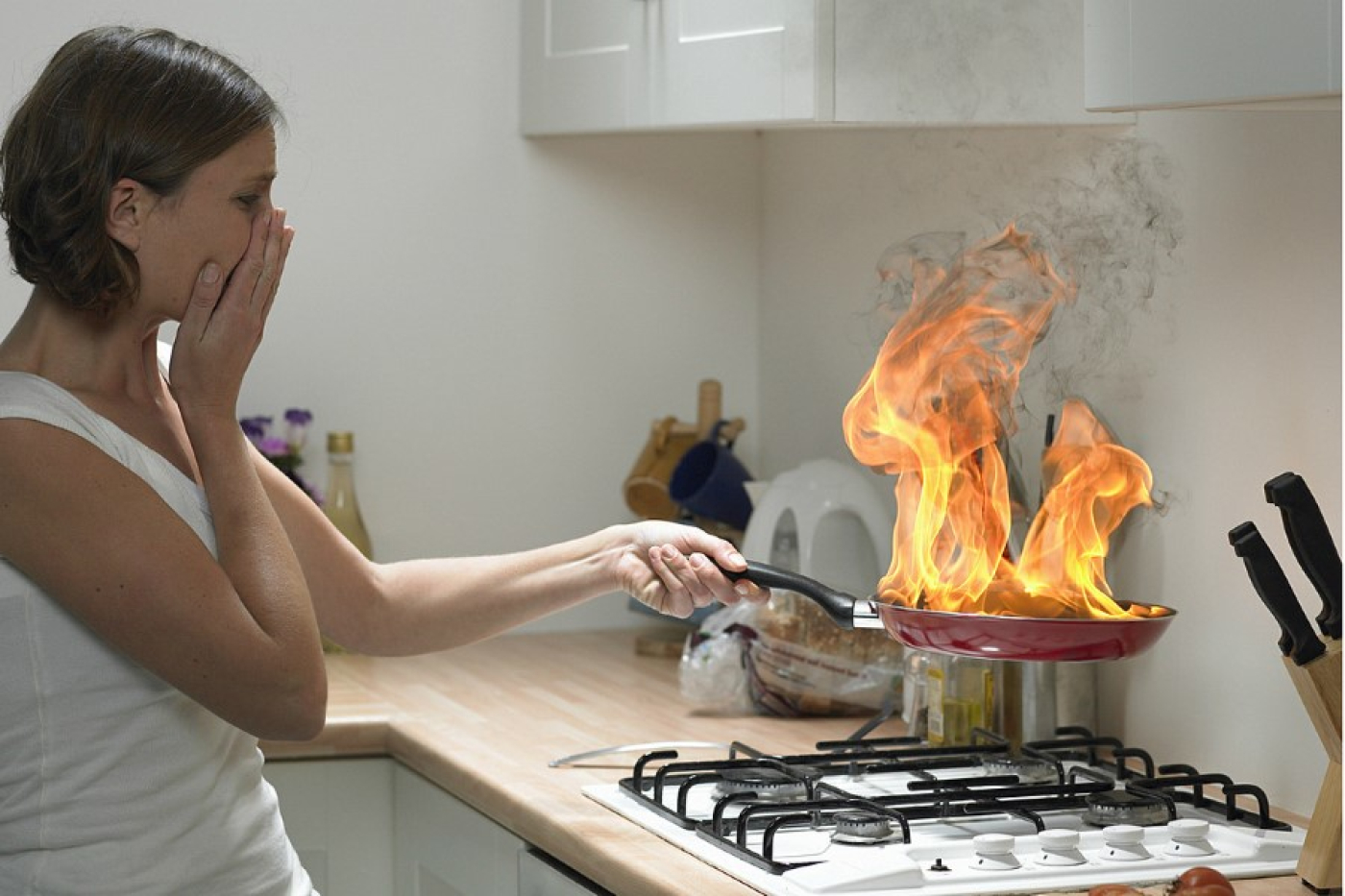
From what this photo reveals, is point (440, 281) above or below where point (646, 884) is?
above

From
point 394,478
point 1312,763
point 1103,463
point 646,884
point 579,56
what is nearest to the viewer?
point 646,884

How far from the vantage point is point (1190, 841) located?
1571mm

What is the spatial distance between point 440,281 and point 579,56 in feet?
1.30

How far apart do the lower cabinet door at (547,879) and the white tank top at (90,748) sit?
35cm

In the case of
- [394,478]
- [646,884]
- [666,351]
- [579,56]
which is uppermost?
[579,56]

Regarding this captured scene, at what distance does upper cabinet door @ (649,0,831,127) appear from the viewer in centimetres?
196

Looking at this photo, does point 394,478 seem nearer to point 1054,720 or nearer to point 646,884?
point 1054,720

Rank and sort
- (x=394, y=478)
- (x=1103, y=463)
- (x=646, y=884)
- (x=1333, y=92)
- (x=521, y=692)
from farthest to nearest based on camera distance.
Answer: (x=394, y=478) < (x=521, y=692) < (x=1103, y=463) < (x=646, y=884) < (x=1333, y=92)

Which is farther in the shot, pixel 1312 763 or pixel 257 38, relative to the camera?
pixel 257 38

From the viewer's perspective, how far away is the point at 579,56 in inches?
101

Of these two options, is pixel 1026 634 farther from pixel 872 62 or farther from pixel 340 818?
pixel 340 818

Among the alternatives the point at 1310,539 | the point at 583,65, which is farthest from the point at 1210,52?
the point at 583,65

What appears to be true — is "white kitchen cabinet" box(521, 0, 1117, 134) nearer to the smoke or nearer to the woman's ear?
the smoke

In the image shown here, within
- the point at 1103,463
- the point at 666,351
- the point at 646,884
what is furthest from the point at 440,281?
the point at 646,884
